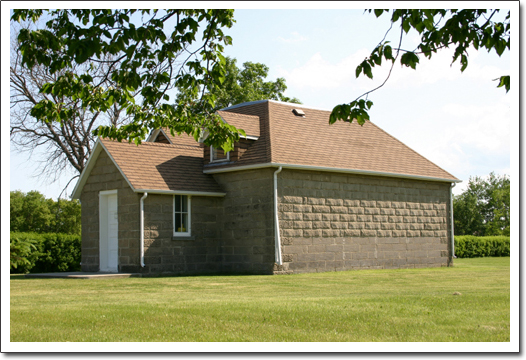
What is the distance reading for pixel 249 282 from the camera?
1703 centimetres

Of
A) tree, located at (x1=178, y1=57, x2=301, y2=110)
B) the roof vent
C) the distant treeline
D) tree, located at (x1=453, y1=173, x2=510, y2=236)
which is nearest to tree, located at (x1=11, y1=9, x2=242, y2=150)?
the roof vent

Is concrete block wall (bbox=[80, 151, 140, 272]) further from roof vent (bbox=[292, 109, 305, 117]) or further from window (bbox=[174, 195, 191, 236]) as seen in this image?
roof vent (bbox=[292, 109, 305, 117])

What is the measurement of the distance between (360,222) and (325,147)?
3057mm

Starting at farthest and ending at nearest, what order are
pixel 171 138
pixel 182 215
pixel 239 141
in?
pixel 171 138 → pixel 239 141 → pixel 182 215

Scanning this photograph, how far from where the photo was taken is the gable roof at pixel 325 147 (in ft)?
69.8

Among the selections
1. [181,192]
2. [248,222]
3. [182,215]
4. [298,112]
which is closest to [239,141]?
[181,192]

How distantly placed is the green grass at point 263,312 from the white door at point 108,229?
5296 millimetres

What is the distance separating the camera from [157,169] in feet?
69.5

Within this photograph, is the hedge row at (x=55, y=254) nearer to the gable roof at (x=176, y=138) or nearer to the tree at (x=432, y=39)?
the gable roof at (x=176, y=138)

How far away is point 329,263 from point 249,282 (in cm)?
537

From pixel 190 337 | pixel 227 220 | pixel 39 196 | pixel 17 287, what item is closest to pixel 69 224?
pixel 39 196

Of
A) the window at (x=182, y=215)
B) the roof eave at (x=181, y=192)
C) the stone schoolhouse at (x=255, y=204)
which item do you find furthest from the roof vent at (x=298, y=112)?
the window at (x=182, y=215)

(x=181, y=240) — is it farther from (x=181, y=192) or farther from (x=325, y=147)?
(x=325, y=147)
